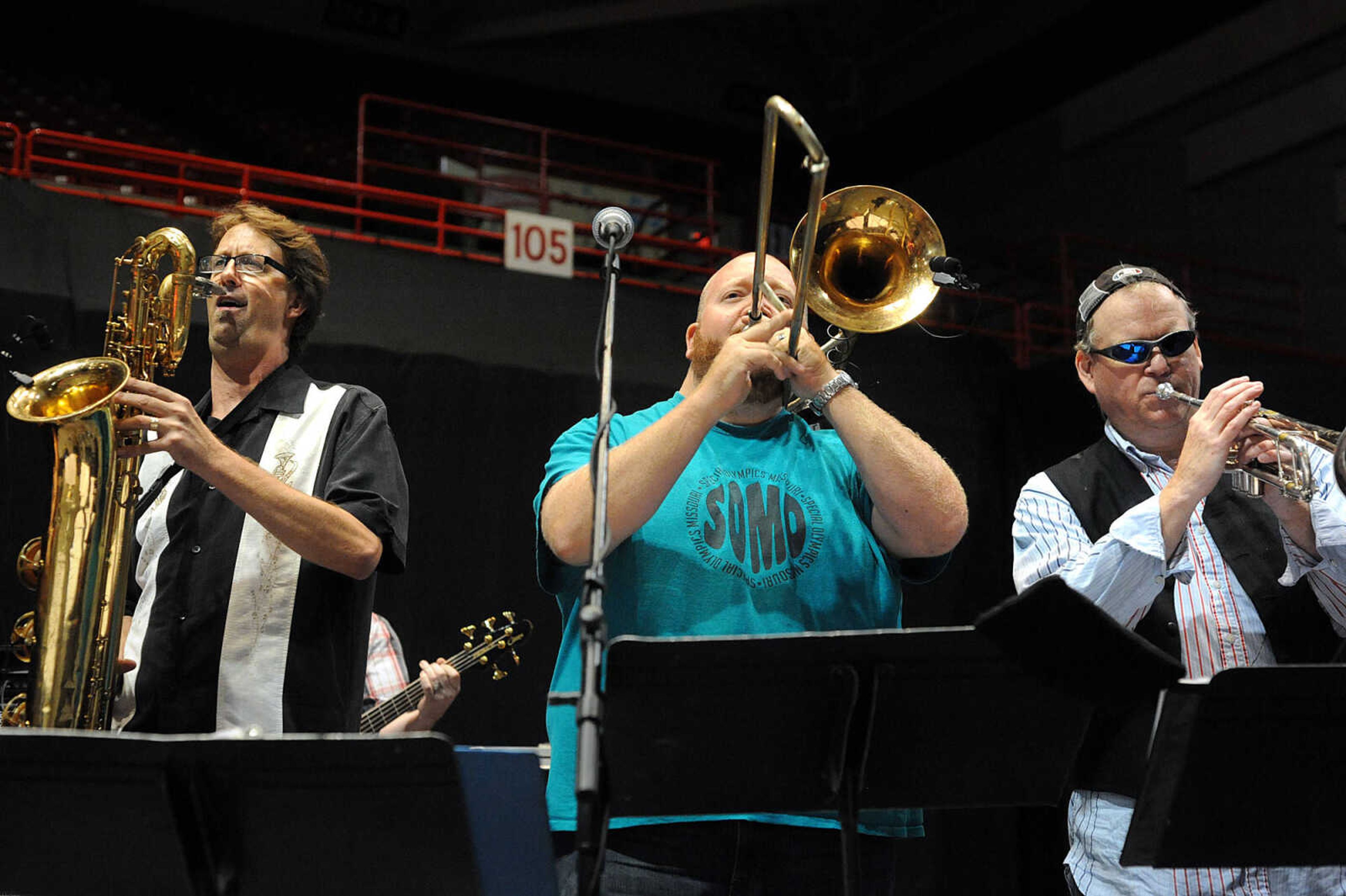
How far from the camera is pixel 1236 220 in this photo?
11594mm

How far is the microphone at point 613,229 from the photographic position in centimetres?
239

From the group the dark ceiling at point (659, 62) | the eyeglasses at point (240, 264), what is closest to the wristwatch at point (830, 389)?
the eyeglasses at point (240, 264)

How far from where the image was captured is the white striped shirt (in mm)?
2521

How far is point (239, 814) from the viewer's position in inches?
75.4

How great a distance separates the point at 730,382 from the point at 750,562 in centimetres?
35

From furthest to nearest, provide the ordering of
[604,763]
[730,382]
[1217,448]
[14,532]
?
[14,532], [1217,448], [730,382], [604,763]

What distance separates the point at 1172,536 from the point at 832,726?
3.08ft

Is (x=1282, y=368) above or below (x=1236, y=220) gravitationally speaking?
below

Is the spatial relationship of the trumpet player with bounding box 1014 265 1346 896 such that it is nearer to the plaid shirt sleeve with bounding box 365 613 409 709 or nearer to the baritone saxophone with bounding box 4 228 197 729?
the baritone saxophone with bounding box 4 228 197 729

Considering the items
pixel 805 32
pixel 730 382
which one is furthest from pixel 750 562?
pixel 805 32

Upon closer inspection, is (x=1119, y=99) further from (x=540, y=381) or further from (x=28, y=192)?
(x=28, y=192)

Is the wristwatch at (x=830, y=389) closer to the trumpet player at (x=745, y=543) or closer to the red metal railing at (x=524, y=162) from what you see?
the trumpet player at (x=745, y=543)

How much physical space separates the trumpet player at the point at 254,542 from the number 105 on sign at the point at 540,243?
465cm

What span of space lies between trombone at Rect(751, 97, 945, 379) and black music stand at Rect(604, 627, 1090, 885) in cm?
89
